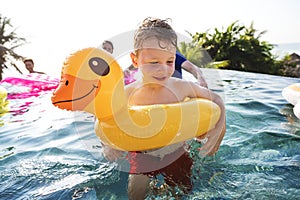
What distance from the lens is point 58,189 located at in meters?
1.92

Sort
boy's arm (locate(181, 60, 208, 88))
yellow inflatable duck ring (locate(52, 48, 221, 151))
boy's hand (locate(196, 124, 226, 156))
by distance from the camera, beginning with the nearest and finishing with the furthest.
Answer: yellow inflatable duck ring (locate(52, 48, 221, 151)), boy's hand (locate(196, 124, 226, 156)), boy's arm (locate(181, 60, 208, 88))

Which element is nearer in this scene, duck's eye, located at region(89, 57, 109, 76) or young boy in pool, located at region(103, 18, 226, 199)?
duck's eye, located at region(89, 57, 109, 76)

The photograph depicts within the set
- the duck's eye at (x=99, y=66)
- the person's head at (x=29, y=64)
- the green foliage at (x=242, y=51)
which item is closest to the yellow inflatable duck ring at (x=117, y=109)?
the duck's eye at (x=99, y=66)

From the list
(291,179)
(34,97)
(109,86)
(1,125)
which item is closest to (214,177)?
(291,179)

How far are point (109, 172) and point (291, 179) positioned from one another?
1.26m

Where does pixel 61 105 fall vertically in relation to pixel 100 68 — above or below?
below

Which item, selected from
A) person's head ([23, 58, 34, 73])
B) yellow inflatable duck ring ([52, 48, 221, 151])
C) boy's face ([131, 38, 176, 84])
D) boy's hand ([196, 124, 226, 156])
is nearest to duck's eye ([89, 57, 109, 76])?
yellow inflatable duck ring ([52, 48, 221, 151])

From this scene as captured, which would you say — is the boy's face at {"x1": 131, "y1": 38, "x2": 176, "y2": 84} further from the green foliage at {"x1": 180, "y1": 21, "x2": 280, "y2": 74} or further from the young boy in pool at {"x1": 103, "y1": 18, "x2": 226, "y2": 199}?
the green foliage at {"x1": 180, "y1": 21, "x2": 280, "y2": 74}

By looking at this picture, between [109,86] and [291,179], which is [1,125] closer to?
[109,86]

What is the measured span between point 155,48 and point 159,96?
0.37 meters

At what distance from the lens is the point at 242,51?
1170 cm

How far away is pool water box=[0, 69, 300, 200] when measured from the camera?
185 cm

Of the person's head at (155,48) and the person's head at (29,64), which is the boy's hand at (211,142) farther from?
the person's head at (29,64)

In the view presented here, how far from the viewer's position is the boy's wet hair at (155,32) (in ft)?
5.68
